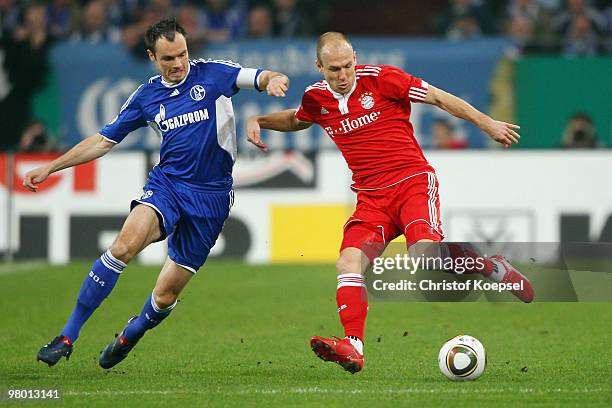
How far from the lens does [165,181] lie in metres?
7.80

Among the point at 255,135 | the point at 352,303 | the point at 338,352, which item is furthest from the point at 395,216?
the point at 338,352

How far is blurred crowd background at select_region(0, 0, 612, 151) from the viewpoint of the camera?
17.3 metres

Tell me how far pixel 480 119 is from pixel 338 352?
1.58m

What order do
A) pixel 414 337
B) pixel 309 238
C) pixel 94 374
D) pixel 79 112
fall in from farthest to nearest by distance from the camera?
pixel 79 112
pixel 309 238
pixel 414 337
pixel 94 374

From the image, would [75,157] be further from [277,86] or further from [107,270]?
[277,86]

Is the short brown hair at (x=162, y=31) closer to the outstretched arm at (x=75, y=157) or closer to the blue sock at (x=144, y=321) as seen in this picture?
the outstretched arm at (x=75, y=157)

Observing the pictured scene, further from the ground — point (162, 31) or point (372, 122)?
point (162, 31)

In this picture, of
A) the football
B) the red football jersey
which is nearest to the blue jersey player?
the red football jersey

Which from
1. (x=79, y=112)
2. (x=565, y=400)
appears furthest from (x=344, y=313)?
(x=79, y=112)

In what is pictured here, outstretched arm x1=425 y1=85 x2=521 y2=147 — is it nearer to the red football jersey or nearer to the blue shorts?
the red football jersey

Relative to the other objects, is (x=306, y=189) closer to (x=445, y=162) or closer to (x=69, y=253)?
(x=445, y=162)

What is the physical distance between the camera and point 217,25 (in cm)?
1805

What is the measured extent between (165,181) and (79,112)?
1009 centimetres

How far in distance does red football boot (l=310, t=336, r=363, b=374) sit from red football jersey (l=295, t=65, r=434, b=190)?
1.16 meters
